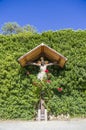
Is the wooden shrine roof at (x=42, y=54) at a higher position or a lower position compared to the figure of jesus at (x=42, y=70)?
higher

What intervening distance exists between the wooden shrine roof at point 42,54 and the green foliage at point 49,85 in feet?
1.14

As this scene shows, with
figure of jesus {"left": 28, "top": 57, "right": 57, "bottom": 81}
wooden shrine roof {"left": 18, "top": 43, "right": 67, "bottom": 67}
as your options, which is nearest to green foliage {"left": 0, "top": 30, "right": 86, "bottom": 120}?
figure of jesus {"left": 28, "top": 57, "right": 57, "bottom": 81}

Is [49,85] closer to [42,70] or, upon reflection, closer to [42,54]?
[42,70]

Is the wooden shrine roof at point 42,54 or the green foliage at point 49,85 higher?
the wooden shrine roof at point 42,54

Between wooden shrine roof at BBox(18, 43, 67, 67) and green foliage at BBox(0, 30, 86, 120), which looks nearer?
wooden shrine roof at BBox(18, 43, 67, 67)

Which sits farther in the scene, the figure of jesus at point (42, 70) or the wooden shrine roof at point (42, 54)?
the figure of jesus at point (42, 70)

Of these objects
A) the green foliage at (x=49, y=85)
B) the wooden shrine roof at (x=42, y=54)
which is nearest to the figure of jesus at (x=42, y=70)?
the green foliage at (x=49, y=85)

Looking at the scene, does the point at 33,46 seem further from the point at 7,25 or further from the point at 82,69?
the point at 7,25

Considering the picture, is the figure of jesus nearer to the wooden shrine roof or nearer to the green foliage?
the green foliage

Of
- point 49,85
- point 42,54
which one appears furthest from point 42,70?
point 42,54

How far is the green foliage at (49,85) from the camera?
9906 mm

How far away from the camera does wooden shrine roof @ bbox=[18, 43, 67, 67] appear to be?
9.62 metres

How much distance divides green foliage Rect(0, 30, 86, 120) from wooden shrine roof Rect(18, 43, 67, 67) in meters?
0.35

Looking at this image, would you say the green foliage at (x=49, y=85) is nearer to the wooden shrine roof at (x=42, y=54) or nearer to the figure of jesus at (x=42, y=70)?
the figure of jesus at (x=42, y=70)
